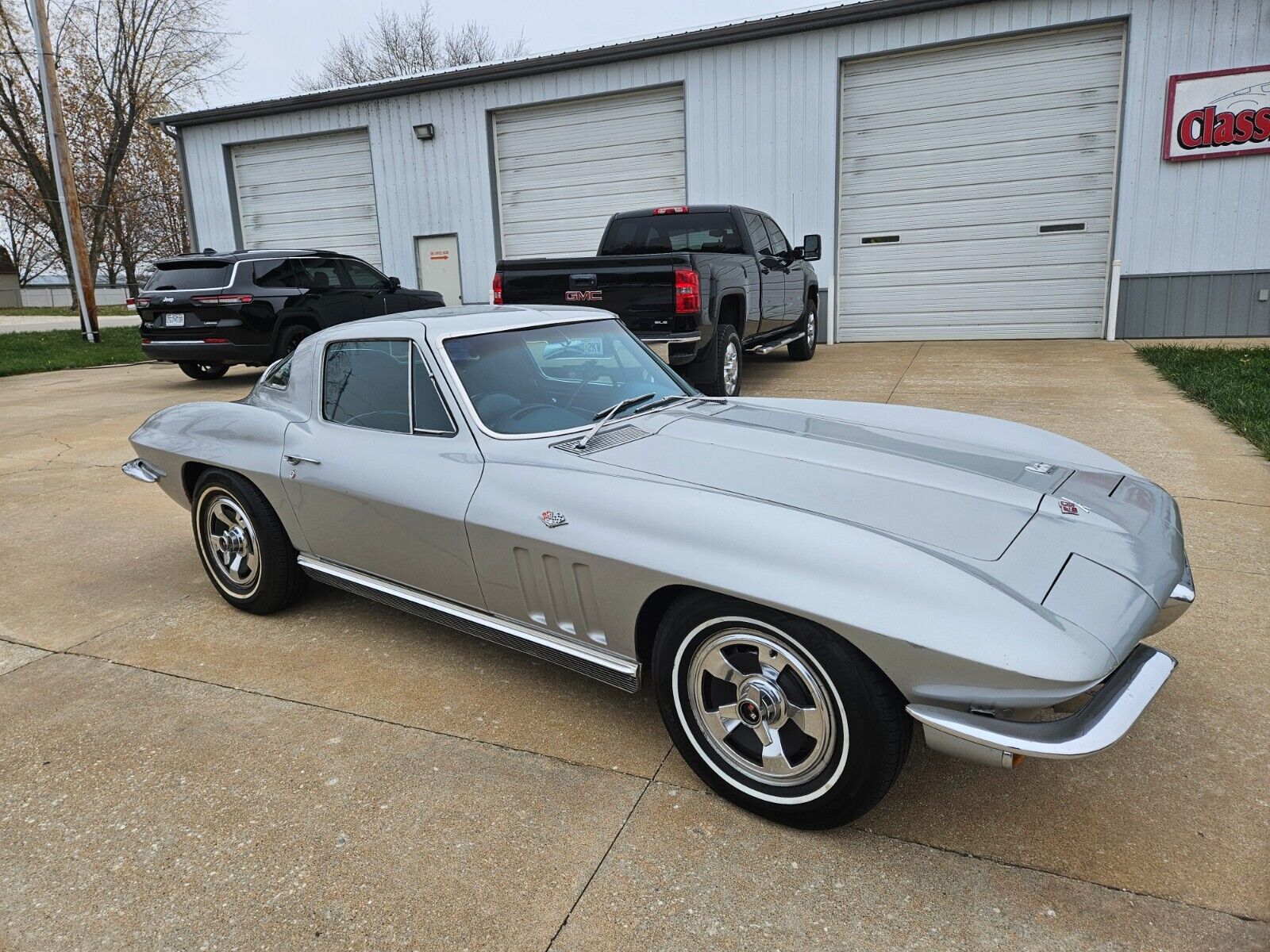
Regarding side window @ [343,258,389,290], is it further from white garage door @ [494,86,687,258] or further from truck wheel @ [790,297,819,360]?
truck wheel @ [790,297,819,360]

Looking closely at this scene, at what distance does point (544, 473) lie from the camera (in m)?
2.77

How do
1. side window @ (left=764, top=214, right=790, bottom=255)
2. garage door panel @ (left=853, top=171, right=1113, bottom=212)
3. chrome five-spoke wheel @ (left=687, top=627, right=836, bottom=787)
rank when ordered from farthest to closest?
garage door panel @ (left=853, top=171, right=1113, bottom=212), side window @ (left=764, top=214, right=790, bottom=255), chrome five-spoke wheel @ (left=687, top=627, right=836, bottom=787)

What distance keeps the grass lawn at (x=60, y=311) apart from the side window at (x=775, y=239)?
3291cm

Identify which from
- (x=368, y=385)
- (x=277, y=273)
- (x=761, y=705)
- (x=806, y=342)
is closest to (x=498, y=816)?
(x=761, y=705)

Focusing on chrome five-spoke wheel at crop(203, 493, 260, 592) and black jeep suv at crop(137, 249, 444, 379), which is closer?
chrome five-spoke wheel at crop(203, 493, 260, 592)

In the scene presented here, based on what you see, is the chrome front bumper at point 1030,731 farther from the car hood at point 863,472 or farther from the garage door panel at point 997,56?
the garage door panel at point 997,56

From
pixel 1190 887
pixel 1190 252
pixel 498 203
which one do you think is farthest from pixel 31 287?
pixel 1190 887

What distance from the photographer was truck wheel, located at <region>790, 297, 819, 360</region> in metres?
11.9

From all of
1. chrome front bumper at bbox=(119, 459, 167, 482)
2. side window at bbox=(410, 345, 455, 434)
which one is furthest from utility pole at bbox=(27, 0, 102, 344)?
side window at bbox=(410, 345, 455, 434)

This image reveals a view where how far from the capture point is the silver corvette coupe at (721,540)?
2025mm

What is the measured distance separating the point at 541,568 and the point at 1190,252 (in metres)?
13.2

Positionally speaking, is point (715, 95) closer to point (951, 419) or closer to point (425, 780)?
point (951, 419)

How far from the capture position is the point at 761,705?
2.29 metres

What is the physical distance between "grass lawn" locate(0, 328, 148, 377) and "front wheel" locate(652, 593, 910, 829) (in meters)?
15.0
